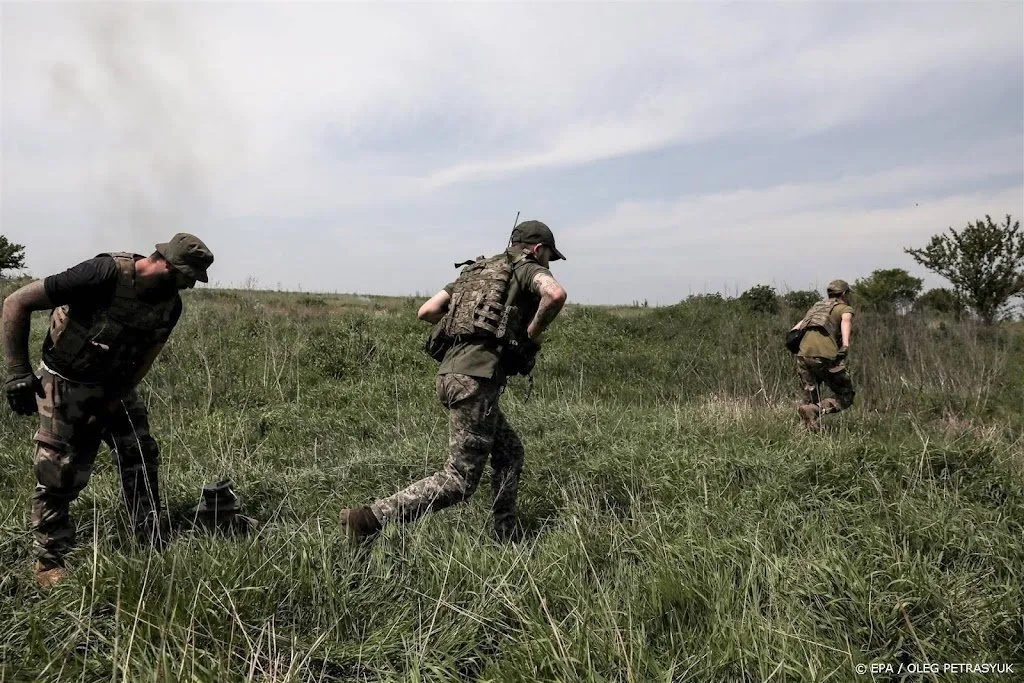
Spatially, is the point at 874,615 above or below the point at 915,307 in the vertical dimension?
below

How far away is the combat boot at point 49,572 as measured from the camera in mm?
2566

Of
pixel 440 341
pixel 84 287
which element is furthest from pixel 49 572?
pixel 440 341

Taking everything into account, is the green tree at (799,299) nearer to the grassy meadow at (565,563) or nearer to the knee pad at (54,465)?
the grassy meadow at (565,563)

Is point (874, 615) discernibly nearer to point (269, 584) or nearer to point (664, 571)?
point (664, 571)

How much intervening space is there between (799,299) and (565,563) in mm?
14921

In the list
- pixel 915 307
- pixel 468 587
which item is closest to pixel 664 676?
pixel 468 587

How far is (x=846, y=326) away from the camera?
637 cm

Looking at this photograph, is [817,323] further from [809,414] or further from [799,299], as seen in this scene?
[799,299]

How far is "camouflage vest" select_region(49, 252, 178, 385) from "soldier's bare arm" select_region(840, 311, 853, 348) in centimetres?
603

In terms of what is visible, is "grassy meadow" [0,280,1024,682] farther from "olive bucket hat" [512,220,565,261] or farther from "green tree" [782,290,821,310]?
"green tree" [782,290,821,310]

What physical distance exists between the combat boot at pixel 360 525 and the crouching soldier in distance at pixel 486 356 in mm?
37

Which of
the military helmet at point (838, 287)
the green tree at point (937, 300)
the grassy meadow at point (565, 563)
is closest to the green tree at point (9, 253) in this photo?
the grassy meadow at point (565, 563)

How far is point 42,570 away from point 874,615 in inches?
132

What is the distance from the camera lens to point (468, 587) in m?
2.44
